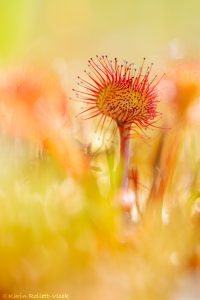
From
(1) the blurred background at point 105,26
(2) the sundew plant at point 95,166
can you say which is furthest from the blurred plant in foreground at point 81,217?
(1) the blurred background at point 105,26

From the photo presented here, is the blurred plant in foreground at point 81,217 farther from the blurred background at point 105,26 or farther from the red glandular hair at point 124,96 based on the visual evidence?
the blurred background at point 105,26

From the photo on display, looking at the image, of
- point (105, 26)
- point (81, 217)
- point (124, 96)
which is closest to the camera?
point (81, 217)

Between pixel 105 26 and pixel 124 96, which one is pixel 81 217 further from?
pixel 105 26

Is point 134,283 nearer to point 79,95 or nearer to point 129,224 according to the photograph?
point 129,224

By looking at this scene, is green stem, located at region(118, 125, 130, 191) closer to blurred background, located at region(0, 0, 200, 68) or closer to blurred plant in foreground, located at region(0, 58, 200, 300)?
blurred plant in foreground, located at region(0, 58, 200, 300)

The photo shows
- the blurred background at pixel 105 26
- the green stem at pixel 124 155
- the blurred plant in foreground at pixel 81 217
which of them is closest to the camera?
the blurred plant in foreground at pixel 81 217

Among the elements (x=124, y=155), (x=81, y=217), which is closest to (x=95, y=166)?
(x=124, y=155)

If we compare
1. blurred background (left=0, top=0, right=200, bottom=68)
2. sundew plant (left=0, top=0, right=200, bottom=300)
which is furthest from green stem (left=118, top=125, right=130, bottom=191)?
blurred background (left=0, top=0, right=200, bottom=68)

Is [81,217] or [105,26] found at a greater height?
[105,26]

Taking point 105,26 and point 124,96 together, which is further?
point 105,26
